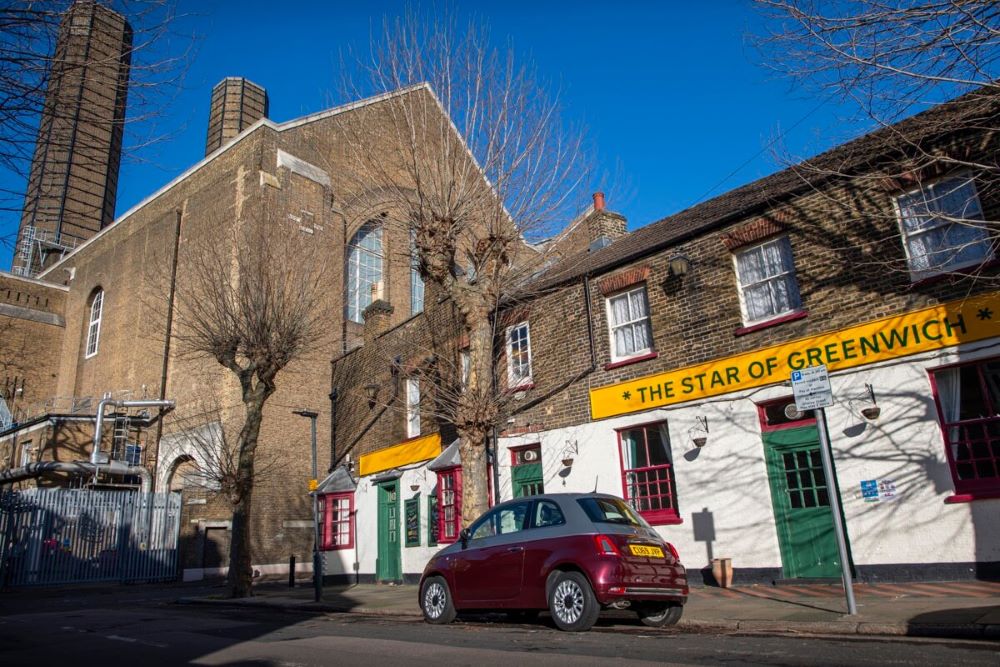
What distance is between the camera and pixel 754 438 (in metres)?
11.5

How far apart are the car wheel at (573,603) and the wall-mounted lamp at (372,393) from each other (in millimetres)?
13202

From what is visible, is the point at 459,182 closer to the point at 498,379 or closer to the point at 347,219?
the point at 498,379

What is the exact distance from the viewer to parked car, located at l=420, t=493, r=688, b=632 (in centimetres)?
730

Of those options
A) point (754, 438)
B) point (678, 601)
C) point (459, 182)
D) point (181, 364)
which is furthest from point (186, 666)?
point (181, 364)

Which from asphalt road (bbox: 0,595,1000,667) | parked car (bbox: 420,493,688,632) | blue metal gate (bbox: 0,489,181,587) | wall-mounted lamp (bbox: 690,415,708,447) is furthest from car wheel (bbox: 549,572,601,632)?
blue metal gate (bbox: 0,489,181,587)

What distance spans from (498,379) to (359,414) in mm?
7096

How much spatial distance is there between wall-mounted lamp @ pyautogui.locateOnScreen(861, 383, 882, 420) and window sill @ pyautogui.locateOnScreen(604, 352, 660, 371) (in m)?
3.78

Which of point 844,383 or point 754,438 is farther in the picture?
point 754,438

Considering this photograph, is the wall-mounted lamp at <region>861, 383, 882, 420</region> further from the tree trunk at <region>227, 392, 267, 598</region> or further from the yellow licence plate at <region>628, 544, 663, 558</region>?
the tree trunk at <region>227, 392, 267, 598</region>

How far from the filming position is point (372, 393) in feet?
66.6

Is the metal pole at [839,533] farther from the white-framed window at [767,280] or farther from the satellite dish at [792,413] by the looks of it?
the white-framed window at [767,280]

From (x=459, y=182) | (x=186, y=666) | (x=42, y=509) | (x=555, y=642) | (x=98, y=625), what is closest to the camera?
(x=186, y=666)

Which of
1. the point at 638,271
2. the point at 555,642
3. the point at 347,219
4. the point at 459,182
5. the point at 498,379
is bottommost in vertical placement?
the point at 555,642

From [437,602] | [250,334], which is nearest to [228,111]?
[250,334]
